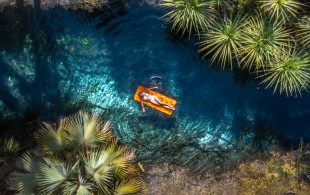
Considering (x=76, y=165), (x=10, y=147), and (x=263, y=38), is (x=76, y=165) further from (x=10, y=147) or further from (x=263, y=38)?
(x=263, y=38)

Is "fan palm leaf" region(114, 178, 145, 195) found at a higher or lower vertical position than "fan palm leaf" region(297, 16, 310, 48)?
lower

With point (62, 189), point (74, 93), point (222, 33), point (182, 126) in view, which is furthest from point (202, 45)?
point (62, 189)

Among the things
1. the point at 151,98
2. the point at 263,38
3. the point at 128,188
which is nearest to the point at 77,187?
the point at 128,188

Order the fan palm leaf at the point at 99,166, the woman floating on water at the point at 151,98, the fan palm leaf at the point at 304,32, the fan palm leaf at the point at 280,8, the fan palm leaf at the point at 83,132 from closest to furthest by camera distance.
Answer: the fan palm leaf at the point at 99,166 → the fan palm leaf at the point at 83,132 → the fan palm leaf at the point at 280,8 → the fan palm leaf at the point at 304,32 → the woman floating on water at the point at 151,98

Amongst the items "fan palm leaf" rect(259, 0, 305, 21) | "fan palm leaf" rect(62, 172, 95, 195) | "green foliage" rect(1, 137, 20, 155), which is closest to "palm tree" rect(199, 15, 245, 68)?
"fan palm leaf" rect(259, 0, 305, 21)

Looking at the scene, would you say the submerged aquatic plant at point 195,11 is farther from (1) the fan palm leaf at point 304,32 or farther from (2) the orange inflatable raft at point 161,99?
(2) the orange inflatable raft at point 161,99

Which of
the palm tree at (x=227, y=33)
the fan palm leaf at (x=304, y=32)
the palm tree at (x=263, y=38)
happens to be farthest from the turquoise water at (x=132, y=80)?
the fan palm leaf at (x=304, y=32)

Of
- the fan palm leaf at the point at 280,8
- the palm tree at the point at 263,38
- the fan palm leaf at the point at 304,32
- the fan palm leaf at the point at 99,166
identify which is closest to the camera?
the fan palm leaf at the point at 99,166

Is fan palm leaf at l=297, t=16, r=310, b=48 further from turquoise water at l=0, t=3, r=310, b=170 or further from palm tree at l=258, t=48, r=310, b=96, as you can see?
turquoise water at l=0, t=3, r=310, b=170
